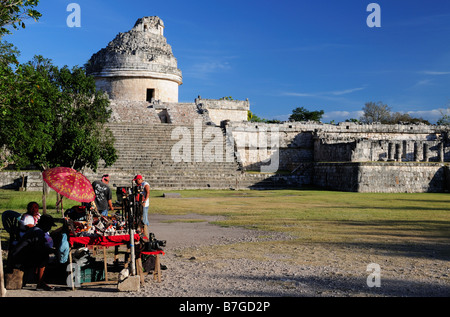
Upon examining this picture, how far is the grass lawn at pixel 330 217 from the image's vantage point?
8633 millimetres

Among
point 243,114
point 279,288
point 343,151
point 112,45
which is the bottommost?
point 279,288

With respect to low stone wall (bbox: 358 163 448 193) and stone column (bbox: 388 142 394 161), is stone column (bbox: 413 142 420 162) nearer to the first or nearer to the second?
stone column (bbox: 388 142 394 161)

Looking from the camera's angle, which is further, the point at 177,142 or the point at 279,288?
the point at 177,142

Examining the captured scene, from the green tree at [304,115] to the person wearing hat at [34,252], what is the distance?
54.8 meters

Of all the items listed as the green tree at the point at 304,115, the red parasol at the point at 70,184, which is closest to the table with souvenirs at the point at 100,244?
the red parasol at the point at 70,184

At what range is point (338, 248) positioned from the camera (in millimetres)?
7750

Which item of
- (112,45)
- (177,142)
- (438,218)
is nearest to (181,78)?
(112,45)

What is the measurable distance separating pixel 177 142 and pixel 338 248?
1867cm

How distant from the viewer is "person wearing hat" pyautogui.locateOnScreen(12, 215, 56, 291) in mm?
5686

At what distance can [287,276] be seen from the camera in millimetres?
5902

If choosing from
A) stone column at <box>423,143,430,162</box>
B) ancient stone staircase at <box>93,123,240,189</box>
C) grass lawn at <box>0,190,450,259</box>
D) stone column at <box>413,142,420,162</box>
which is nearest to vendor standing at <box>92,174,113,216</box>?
grass lawn at <box>0,190,450,259</box>

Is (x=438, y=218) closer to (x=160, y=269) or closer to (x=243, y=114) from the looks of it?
(x=160, y=269)

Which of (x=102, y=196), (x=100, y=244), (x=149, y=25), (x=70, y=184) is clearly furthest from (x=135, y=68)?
(x=100, y=244)

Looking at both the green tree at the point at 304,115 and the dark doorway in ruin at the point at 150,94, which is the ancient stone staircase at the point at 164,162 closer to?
the dark doorway in ruin at the point at 150,94
